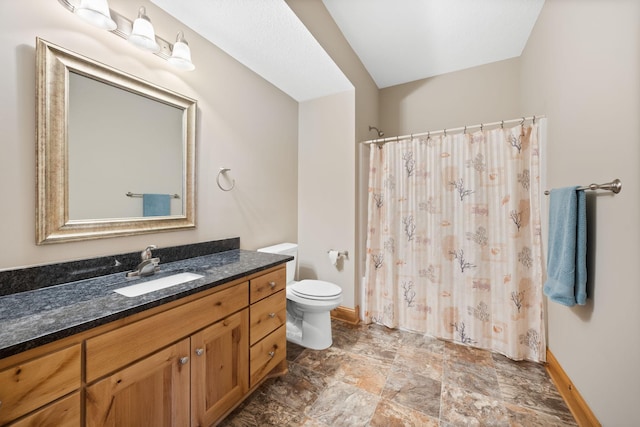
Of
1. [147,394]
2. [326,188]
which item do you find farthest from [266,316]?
[326,188]

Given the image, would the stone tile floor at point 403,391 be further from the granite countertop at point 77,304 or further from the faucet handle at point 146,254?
the faucet handle at point 146,254

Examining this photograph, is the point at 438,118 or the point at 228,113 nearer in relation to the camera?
the point at 228,113

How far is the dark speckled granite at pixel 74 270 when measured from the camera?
97 centimetres

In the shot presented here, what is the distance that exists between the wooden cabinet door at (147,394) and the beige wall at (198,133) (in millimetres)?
666

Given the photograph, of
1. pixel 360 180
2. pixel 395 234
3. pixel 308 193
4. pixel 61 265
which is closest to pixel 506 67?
pixel 360 180

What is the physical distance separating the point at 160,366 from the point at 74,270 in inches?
24.9

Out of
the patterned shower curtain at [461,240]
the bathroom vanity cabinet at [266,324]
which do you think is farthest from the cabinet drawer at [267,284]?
the patterned shower curtain at [461,240]

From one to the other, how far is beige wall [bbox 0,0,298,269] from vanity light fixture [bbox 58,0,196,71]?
0.20 feet

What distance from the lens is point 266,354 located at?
1492 millimetres

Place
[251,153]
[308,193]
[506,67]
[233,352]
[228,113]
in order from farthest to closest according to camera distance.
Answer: [308,193] → [506,67] → [251,153] → [228,113] → [233,352]

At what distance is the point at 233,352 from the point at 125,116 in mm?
1400

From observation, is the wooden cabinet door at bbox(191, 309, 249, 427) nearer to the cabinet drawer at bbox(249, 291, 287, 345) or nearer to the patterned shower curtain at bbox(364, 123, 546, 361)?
the cabinet drawer at bbox(249, 291, 287, 345)

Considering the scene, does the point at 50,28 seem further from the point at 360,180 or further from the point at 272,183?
the point at 360,180

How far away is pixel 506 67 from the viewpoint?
2.45 m
